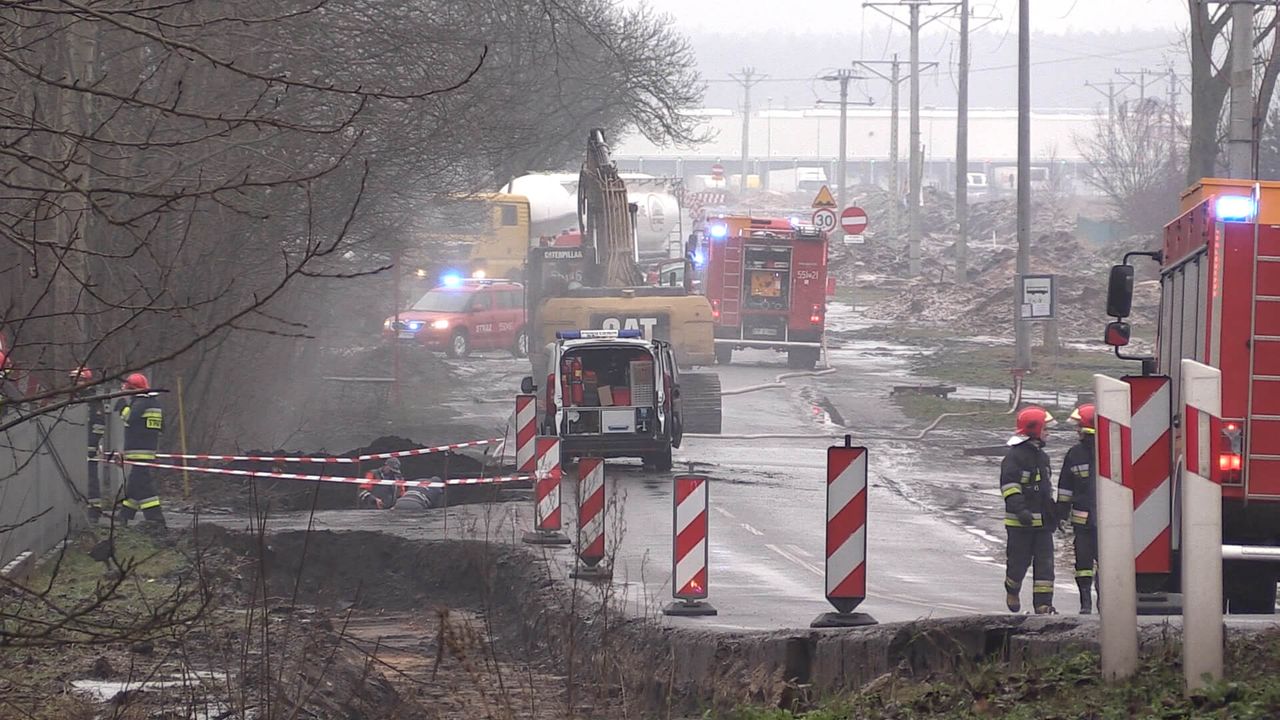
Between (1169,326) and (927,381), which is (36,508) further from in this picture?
(927,381)

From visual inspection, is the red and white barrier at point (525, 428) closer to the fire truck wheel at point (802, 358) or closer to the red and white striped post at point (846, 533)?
the red and white striped post at point (846, 533)

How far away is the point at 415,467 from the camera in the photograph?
64.3 feet

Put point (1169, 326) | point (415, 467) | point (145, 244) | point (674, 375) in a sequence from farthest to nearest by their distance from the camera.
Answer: point (674, 375), point (415, 467), point (1169, 326), point (145, 244)

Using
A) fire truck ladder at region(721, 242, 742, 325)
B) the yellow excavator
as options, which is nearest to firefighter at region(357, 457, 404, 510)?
the yellow excavator

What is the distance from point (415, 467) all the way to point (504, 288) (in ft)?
68.8

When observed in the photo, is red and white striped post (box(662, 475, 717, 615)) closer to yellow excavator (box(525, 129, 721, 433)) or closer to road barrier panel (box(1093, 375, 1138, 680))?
road barrier panel (box(1093, 375, 1138, 680))

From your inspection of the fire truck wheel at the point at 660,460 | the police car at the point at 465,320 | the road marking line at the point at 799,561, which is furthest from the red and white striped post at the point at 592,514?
the police car at the point at 465,320

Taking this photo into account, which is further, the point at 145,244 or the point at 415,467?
the point at 415,467

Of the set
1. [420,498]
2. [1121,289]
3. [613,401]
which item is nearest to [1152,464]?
[1121,289]

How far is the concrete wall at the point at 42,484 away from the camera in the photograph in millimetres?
11906

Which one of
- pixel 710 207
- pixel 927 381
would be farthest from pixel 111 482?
pixel 710 207

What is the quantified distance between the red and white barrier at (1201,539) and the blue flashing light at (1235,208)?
12.7ft

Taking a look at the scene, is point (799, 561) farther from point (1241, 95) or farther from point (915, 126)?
point (915, 126)

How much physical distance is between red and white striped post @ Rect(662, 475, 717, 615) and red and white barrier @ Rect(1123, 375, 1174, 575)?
3483 millimetres
